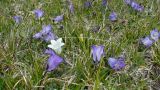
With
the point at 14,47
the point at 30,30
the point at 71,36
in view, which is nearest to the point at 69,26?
the point at 71,36

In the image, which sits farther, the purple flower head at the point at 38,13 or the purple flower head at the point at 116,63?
the purple flower head at the point at 38,13

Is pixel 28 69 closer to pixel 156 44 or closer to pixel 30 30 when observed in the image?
pixel 30 30

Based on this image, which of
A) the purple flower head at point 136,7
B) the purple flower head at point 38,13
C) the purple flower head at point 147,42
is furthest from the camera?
the purple flower head at point 136,7

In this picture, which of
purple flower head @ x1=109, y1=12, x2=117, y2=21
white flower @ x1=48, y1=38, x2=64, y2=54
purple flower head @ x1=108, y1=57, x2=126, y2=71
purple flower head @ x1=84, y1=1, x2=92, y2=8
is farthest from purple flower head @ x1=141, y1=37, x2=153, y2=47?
purple flower head @ x1=84, y1=1, x2=92, y2=8

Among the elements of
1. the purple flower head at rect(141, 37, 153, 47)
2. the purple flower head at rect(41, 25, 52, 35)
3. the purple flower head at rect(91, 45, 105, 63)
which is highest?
the purple flower head at rect(41, 25, 52, 35)

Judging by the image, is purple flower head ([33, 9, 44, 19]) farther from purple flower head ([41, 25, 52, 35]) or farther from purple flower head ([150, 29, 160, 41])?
Result: purple flower head ([150, 29, 160, 41])

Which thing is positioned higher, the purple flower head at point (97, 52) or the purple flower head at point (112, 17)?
the purple flower head at point (112, 17)

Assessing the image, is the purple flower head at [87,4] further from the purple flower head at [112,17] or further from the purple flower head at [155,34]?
the purple flower head at [155,34]

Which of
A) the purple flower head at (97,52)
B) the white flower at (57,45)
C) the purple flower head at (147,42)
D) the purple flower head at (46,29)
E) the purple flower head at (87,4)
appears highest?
the purple flower head at (87,4)

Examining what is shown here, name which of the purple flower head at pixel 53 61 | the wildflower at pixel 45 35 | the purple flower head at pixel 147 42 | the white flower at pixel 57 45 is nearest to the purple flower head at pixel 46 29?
the wildflower at pixel 45 35
